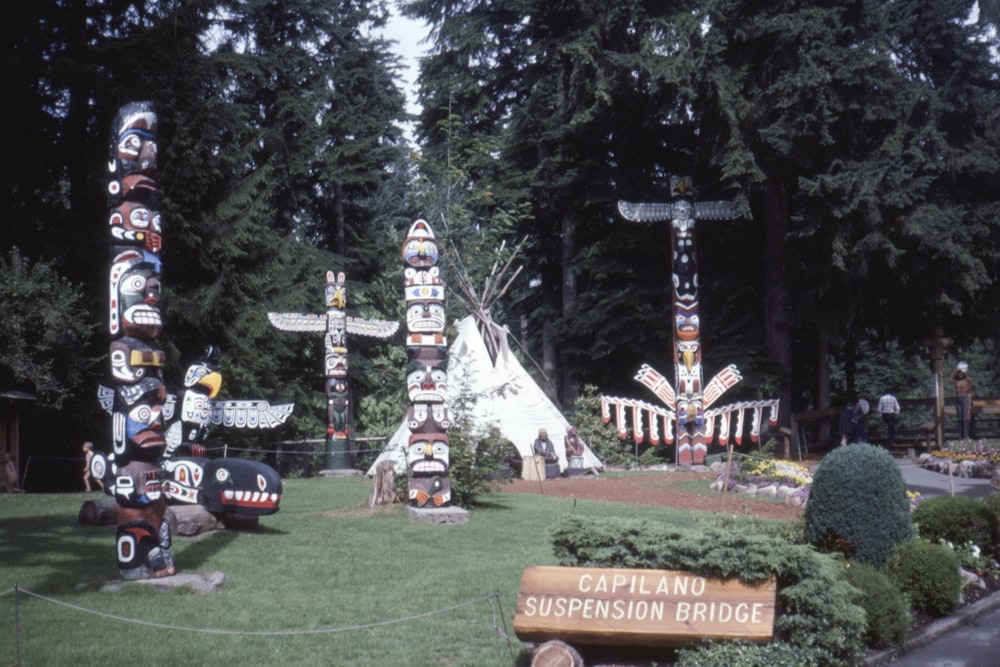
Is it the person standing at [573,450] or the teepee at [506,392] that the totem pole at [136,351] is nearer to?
the teepee at [506,392]

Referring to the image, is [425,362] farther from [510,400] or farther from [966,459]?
[966,459]

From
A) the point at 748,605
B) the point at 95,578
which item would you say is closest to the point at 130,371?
the point at 95,578

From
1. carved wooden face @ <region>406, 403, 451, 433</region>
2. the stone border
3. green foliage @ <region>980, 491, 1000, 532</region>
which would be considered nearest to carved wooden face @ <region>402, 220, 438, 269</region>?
carved wooden face @ <region>406, 403, 451, 433</region>

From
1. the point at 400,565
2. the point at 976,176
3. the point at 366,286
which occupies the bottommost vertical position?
the point at 400,565

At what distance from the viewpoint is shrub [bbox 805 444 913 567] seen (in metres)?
9.29

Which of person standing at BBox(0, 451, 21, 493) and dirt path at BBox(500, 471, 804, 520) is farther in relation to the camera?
person standing at BBox(0, 451, 21, 493)

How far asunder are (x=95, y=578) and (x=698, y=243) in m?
24.9

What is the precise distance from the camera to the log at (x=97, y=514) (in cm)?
1524

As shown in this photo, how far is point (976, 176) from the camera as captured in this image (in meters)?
28.3

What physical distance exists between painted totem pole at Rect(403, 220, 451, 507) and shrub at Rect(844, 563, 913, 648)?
8.87m

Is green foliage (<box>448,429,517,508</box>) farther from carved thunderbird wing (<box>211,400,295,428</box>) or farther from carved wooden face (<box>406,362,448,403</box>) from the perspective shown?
carved thunderbird wing (<box>211,400,295,428</box>)

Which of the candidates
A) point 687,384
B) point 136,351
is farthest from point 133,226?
point 687,384

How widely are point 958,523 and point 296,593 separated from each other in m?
7.38

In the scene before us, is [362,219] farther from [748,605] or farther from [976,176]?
[748,605]
